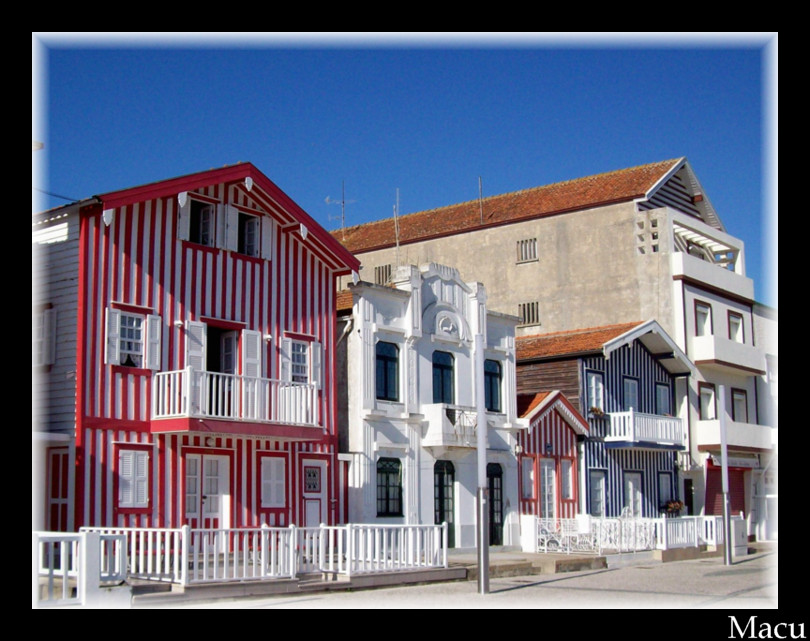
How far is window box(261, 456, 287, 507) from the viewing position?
22938 millimetres

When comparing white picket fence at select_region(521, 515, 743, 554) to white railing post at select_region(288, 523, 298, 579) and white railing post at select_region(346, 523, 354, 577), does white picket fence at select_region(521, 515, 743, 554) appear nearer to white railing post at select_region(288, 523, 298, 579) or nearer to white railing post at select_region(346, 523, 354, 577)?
white railing post at select_region(346, 523, 354, 577)

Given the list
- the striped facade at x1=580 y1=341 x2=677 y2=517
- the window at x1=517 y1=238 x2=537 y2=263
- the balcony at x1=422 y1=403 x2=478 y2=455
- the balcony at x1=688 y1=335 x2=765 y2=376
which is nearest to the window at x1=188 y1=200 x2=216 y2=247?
the balcony at x1=422 y1=403 x2=478 y2=455

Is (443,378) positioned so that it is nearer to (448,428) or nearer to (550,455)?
(448,428)

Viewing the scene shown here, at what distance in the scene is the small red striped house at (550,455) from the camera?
2939cm

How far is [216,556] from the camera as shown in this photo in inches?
674

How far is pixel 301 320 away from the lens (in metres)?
24.4

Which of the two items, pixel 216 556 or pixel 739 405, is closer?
pixel 216 556

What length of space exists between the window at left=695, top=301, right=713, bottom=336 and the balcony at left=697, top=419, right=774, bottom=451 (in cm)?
301

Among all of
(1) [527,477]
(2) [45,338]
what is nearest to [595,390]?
(1) [527,477]

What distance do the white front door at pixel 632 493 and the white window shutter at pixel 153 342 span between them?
53.0 ft

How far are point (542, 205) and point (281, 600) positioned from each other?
24.4 m

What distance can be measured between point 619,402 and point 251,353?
13810 millimetres

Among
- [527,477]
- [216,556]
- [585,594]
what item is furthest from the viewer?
[527,477]
